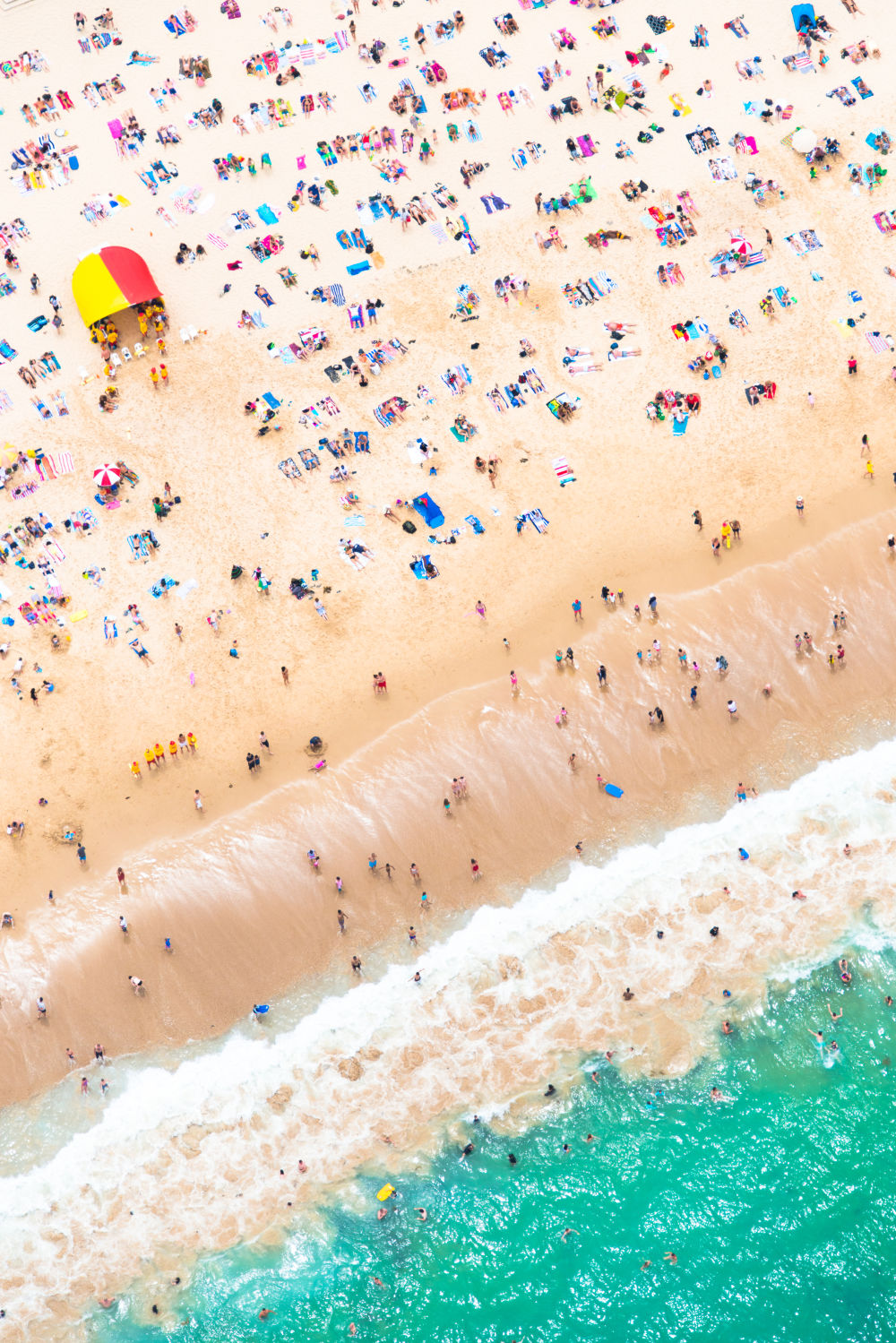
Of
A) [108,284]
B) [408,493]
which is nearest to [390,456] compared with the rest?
[408,493]

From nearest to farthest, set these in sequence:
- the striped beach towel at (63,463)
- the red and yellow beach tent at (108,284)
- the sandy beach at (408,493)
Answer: the sandy beach at (408,493) < the striped beach towel at (63,463) < the red and yellow beach tent at (108,284)

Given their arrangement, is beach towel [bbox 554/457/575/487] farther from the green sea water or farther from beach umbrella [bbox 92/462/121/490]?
the green sea water

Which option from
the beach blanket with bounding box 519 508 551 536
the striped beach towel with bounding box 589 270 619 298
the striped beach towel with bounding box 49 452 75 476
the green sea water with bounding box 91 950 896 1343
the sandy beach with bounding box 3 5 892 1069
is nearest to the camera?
the green sea water with bounding box 91 950 896 1343

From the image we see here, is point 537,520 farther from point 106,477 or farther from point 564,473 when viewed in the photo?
point 106,477

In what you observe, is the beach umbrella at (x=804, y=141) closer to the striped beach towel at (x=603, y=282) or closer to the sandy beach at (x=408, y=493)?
the sandy beach at (x=408, y=493)

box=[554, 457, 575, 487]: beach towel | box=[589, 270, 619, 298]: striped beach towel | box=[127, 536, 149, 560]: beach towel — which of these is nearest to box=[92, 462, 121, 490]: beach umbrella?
box=[127, 536, 149, 560]: beach towel

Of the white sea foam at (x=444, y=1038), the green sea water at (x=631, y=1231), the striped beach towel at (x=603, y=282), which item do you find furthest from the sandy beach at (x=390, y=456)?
the green sea water at (x=631, y=1231)
